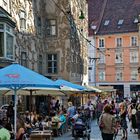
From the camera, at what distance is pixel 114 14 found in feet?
241

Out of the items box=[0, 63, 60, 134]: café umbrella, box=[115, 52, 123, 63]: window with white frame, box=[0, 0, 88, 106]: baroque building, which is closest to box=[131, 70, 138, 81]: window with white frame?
box=[115, 52, 123, 63]: window with white frame

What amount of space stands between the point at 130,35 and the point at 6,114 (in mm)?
52117

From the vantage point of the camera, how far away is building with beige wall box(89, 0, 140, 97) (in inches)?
2744

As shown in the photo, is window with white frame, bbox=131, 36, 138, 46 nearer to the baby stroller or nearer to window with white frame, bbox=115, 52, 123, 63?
window with white frame, bbox=115, 52, 123, 63

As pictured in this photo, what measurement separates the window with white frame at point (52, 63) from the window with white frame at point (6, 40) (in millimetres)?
11560

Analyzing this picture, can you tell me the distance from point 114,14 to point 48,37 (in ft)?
127

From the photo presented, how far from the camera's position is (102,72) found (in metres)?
72.1

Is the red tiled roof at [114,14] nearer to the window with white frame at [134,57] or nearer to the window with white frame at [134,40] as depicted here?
the window with white frame at [134,40]

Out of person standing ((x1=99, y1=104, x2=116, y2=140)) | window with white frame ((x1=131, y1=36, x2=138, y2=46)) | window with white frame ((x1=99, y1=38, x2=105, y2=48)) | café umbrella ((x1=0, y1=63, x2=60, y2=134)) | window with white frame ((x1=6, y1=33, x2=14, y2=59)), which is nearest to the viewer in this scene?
café umbrella ((x1=0, y1=63, x2=60, y2=134))

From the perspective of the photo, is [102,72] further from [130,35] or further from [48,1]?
[48,1]

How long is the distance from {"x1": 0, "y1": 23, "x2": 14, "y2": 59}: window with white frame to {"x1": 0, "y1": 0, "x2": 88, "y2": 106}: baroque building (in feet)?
2.48

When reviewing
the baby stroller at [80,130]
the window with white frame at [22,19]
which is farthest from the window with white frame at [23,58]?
the baby stroller at [80,130]

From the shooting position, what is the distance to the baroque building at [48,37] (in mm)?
29031

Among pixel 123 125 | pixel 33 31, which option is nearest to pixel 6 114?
pixel 123 125
